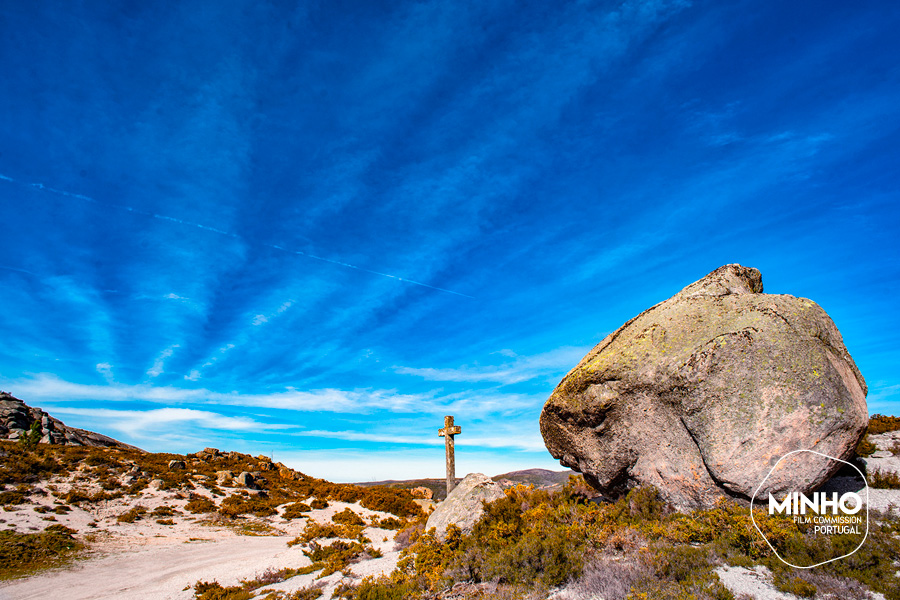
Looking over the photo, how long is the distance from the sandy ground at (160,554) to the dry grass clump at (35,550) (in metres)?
0.71

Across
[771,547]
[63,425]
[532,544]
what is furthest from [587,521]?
[63,425]

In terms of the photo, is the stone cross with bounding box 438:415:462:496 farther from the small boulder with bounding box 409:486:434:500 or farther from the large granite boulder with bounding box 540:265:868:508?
the small boulder with bounding box 409:486:434:500

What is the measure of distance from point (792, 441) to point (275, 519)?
2974 cm

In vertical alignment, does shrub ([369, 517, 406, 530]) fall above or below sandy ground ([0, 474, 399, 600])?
below

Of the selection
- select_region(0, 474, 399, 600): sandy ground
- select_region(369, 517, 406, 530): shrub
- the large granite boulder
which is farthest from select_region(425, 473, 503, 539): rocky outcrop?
select_region(369, 517, 406, 530): shrub

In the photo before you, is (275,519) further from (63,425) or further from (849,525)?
(63,425)

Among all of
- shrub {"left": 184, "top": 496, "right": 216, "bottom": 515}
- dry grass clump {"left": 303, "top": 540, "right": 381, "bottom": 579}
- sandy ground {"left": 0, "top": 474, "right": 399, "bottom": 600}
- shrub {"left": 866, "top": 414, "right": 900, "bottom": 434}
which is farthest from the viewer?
shrub {"left": 184, "top": 496, "right": 216, "bottom": 515}

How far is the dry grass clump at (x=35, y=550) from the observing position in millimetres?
15610

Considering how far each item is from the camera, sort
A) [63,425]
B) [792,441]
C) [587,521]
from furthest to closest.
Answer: [63,425] → [587,521] → [792,441]

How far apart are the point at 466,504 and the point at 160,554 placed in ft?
51.7

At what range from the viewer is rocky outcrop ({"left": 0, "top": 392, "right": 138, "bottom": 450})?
37812mm

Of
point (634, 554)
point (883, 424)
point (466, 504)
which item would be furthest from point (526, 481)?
point (883, 424)

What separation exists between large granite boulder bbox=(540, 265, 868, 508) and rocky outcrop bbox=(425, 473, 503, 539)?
133 inches

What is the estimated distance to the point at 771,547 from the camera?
7.11m
